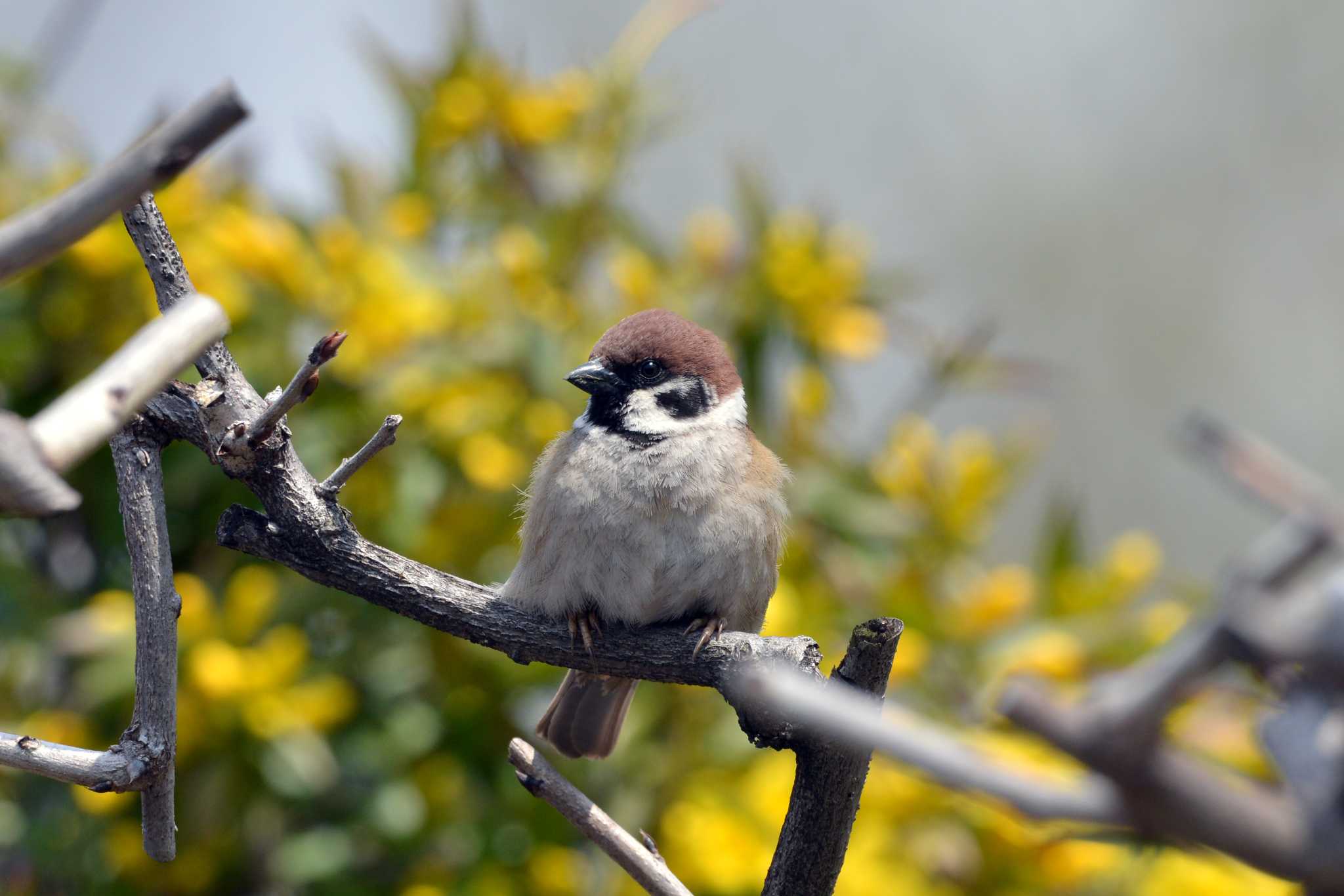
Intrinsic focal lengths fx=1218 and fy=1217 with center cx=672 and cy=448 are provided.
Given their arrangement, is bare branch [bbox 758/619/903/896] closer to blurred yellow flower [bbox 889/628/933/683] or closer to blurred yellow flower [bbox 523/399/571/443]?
blurred yellow flower [bbox 889/628/933/683]

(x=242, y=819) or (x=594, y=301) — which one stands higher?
(x=594, y=301)

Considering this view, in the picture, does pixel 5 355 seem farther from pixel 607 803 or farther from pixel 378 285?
pixel 607 803

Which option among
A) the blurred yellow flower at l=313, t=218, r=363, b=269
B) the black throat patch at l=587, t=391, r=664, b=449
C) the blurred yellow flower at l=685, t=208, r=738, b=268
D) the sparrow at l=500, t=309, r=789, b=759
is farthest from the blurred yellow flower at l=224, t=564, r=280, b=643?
the blurred yellow flower at l=685, t=208, r=738, b=268

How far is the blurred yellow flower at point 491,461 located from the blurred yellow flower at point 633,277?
1.73ft

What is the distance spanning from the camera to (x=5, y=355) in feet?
10.2

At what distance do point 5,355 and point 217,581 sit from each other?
784mm

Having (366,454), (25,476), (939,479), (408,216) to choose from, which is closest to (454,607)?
(366,454)

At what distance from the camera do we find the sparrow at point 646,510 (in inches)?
92.9

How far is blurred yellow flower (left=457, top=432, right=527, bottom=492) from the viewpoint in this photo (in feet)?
9.94

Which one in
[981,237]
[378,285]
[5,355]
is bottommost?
[5,355]

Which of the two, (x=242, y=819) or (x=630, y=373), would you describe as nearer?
(x=630, y=373)

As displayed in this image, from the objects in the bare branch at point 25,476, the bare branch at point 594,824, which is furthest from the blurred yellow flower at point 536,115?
the bare branch at point 25,476

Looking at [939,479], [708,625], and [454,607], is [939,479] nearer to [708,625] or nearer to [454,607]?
[708,625]

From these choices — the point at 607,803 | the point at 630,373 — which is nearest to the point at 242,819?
the point at 607,803
